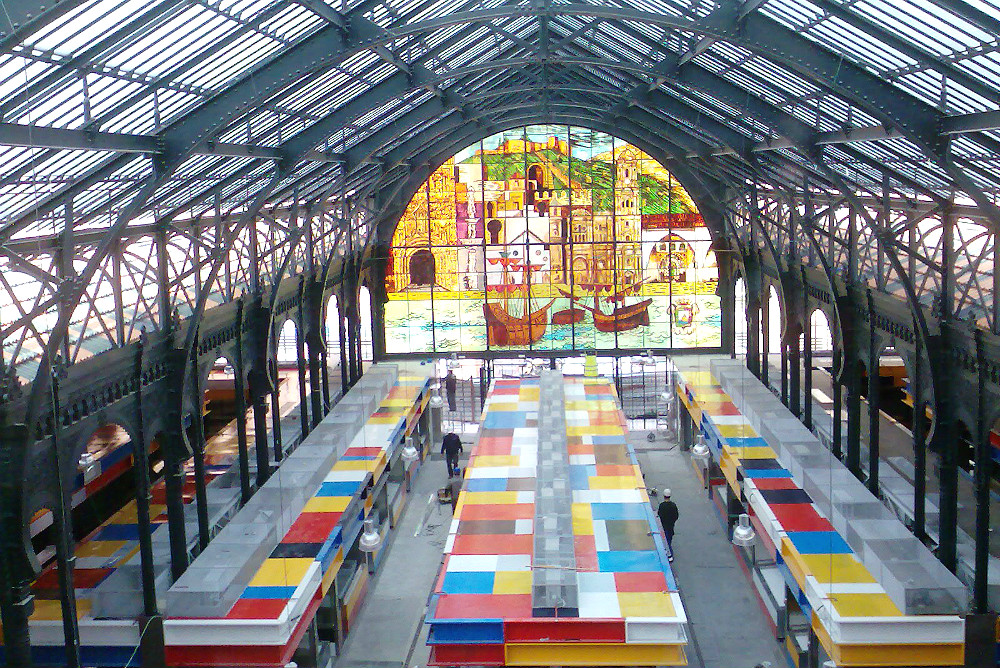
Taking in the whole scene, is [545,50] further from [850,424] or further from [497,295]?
[497,295]

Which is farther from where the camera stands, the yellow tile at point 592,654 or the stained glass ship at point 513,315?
the stained glass ship at point 513,315

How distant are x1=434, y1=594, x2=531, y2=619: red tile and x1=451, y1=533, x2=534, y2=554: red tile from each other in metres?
1.60

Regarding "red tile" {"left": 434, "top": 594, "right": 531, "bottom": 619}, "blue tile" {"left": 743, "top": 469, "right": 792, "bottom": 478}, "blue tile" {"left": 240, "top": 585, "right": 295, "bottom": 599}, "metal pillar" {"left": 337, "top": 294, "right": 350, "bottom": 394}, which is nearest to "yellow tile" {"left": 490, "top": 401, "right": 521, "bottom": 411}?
"blue tile" {"left": 743, "top": 469, "right": 792, "bottom": 478}

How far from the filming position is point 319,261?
31781 mm

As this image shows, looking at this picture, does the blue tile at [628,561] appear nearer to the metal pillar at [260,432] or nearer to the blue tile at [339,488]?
the blue tile at [339,488]

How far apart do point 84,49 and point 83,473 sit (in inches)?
480

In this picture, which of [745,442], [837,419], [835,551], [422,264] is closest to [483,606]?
[835,551]

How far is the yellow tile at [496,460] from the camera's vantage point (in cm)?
2198

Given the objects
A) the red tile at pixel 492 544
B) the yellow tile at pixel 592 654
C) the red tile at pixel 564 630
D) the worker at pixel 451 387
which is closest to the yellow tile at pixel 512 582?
the red tile at pixel 492 544

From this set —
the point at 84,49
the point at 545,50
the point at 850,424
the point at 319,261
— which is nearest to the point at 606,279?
the point at 319,261

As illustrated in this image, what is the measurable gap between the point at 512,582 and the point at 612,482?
4.98 m

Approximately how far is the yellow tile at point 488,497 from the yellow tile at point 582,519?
1229mm

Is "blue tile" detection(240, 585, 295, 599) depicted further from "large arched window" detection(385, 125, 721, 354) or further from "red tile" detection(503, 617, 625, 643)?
"large arched window" detection(385, 125, 721, 354)

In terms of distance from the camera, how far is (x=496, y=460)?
22.2 meters
